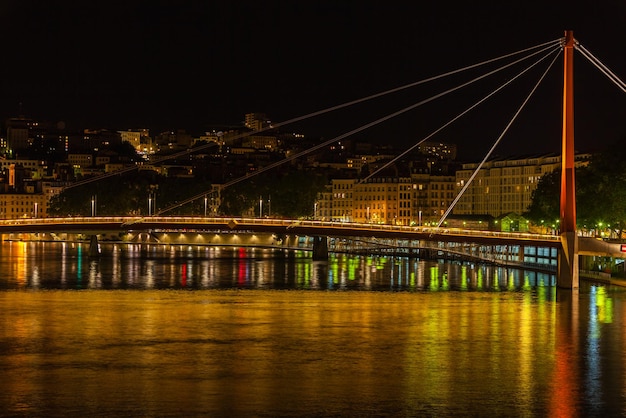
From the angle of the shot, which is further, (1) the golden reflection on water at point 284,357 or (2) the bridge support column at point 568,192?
(2) the bridge support column at point 568,192

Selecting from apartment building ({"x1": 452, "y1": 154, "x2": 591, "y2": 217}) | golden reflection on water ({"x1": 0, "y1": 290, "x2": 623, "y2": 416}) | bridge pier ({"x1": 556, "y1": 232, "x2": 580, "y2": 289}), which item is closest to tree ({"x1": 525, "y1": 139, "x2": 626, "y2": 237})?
bridge pier ({"x1": 556, "y1": 232, "x2": 580, "y2": 289})

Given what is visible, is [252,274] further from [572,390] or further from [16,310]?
[572,390]

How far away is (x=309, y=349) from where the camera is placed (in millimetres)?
28656

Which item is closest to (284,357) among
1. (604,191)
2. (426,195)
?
(604,191)

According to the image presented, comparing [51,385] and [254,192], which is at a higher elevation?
[254,192]

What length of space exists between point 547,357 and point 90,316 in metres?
13.9

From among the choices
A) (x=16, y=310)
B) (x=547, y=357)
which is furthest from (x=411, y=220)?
(x=547, y=357)

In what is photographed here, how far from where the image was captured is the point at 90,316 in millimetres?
36125

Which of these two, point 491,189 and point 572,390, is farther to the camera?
point 491,189

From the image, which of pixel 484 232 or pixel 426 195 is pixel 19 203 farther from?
pixel 484 232

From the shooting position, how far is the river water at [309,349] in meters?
21.7

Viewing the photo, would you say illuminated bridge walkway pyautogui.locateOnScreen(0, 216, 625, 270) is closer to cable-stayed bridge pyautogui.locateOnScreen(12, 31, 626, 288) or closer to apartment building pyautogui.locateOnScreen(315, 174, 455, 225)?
cable-stayed bridge pyautogui.locateOnScreen(12, 31, 626, 288)

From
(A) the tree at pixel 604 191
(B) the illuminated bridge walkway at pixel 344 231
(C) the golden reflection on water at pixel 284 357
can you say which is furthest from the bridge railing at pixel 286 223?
(C) the golden reflection on water at pixel 284 357

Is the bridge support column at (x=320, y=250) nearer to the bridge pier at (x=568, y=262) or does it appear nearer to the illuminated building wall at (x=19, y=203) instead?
the bridge pier at (x=568, y=262)
